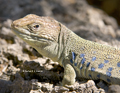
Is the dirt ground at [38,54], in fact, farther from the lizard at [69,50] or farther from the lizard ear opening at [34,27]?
the lizard ear opening at [34,27]

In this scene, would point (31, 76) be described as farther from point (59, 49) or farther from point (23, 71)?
point (59, 49)

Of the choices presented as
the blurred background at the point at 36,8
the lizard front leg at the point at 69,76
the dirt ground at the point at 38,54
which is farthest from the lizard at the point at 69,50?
the blurred background at the point at 36,8

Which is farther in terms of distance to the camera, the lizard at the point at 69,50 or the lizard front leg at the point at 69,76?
the lizard front leg at the point at 69,76

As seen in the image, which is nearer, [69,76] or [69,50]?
[69,76]

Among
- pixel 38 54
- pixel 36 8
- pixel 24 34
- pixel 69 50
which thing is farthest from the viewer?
pixel 36 8

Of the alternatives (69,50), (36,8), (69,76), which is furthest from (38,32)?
(36,8)

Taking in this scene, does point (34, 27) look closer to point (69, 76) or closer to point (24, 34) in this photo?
point (24, 34)
